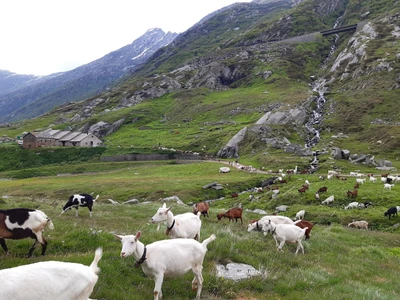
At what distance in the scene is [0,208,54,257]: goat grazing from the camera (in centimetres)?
1016

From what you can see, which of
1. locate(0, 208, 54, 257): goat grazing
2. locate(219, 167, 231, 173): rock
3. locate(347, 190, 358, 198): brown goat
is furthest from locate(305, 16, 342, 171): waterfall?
locate(0, 208, 54, 257): goat grazing

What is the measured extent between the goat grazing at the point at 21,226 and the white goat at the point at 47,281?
17.2ft

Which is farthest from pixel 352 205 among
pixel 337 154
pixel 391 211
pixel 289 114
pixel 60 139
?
pixel 60 139

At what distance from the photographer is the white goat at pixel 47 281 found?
5.12 m

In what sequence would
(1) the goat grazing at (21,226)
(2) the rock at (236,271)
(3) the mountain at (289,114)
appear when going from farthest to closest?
1. (3) the mountain at (289,114)
2. (2) the rock at (236,271)
3. (1) the goat grazing at (21,226)

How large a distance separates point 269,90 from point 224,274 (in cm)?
16461

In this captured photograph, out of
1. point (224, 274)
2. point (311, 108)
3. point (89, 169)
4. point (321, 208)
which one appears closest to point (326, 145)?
point (311, 108)

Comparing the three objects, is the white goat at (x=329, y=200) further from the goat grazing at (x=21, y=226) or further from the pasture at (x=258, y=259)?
the goat grazing at (x=21, y=226)

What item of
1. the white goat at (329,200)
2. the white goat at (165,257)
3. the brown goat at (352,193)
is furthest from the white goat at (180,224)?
the brown goat at (352,193)

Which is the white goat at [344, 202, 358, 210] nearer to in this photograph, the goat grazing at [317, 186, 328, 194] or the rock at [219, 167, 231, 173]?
the goat grazing at [317, 186, 328, 194]

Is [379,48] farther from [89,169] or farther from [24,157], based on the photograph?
[24,157]

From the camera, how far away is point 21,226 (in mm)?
10359

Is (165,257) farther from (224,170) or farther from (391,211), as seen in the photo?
(224,170)

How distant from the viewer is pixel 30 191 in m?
60.6
